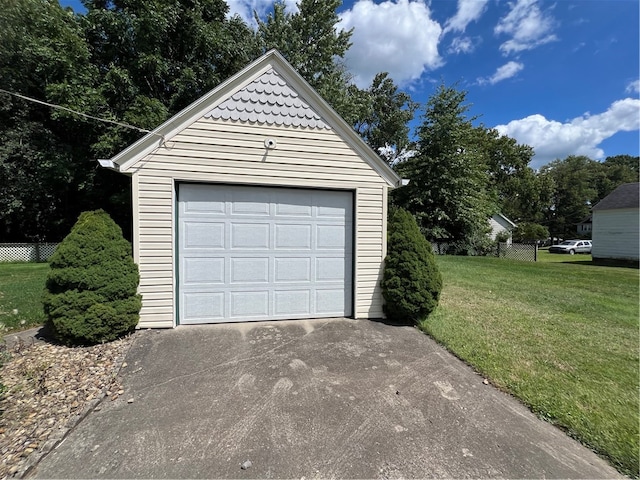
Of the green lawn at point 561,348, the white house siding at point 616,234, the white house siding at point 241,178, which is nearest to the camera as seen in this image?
the green lawn at point 561,348

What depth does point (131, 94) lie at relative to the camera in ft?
39.1

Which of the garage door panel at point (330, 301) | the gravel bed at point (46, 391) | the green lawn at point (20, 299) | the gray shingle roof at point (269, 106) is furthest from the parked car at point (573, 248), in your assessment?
the green lawn at point (20, 299)

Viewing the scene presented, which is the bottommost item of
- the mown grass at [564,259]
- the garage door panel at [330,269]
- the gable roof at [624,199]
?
the mown grass at [564,259]

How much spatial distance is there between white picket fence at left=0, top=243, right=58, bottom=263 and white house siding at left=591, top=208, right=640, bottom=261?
28863mm

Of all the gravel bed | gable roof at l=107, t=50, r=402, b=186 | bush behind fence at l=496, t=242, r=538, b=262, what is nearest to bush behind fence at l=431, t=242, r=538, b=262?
bush behind fence at l=496, t=242, r=538, b=262

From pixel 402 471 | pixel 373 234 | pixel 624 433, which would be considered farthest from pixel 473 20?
pixel 402 471

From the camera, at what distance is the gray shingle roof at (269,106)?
4785 mm

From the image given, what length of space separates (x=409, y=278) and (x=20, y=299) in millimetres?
7909

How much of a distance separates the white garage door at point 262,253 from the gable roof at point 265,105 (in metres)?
0.91

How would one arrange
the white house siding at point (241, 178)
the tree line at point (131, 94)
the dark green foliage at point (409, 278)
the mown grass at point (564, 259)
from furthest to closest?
the mown grass at point (564, 259)
the tree line at point (131, 94)
the dark green foliage at point (409, 278)
the white house siding at point (241, 178)

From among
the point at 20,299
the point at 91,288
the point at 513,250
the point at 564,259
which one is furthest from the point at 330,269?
the point at 564,259

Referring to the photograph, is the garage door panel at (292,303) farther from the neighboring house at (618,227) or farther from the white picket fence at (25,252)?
the neighboring house at (618,227)

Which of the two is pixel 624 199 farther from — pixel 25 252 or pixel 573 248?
pixel 25 252

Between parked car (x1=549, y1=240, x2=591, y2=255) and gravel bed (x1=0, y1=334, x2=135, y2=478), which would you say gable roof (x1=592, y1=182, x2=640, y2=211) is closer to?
parked car (x1=549, y1=240, x2=591, y2=255)
